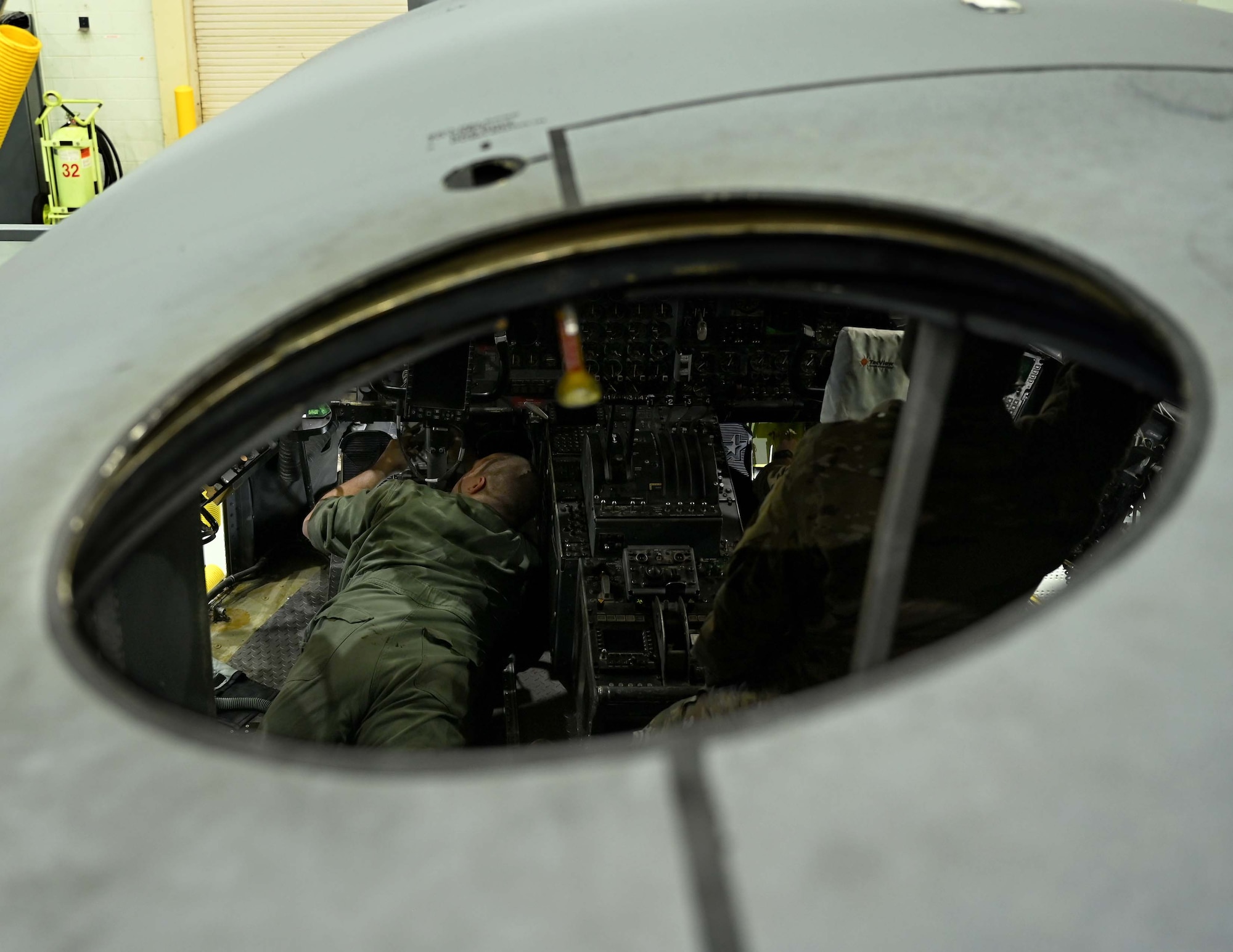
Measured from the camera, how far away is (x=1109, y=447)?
1638 mm

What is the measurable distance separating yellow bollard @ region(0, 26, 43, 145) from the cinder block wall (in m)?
2.63

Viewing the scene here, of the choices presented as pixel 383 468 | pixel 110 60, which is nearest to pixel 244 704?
pixel 383 468

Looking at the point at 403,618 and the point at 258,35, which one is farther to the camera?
the point at 258,35

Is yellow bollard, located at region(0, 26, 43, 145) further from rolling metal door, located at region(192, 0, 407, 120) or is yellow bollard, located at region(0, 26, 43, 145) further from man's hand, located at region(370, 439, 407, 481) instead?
rolling metal door, located at region(192, 0, 407, 120)

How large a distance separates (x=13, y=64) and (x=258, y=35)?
3.31m

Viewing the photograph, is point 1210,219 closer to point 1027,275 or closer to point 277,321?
point 1027,275

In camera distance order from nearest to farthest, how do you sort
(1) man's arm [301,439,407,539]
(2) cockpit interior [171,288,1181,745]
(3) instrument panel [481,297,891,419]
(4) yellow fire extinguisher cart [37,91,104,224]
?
(2) cockpit interior [171,288,1181,745], (3) instrument panel [481,297,891,419], (1) man's arm [301,439,407,539], (4) yellow fire extinguisher cart [37,91,104,224]

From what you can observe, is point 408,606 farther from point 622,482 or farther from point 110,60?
point 110,60

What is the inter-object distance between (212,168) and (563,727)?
240cm

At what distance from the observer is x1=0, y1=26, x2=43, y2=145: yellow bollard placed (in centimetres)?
470

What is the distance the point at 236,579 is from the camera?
14.0ft

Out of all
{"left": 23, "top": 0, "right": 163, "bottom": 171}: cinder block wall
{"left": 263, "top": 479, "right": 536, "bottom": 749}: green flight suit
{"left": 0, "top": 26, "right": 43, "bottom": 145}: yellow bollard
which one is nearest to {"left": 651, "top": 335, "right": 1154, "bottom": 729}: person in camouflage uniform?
{"left": 263, "top": 479, "right": 536, "bottom": 749}: green flight suit

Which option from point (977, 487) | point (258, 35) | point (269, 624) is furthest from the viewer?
point (258, 35)

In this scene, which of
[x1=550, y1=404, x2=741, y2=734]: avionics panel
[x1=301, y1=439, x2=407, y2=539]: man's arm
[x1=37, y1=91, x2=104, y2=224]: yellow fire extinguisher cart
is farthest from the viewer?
[x1=37, y1=91, x2=104, y2=224]: yellow fire extinguisher cart
